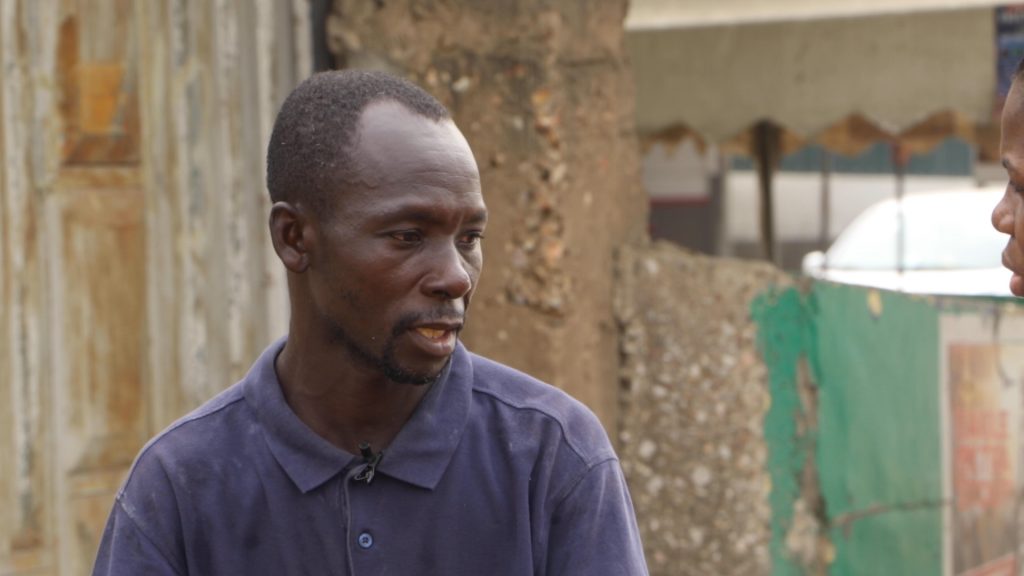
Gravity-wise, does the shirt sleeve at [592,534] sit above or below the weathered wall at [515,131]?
below

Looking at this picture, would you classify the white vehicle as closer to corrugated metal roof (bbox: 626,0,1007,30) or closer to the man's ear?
corrugated metal roof (bbox: 626,0,1007,30)

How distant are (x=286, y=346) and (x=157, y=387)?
1.80 m

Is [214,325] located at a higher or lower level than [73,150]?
lower

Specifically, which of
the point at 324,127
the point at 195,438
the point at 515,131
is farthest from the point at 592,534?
the point at 515,131

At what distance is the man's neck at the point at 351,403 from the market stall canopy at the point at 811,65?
6238 millimetres

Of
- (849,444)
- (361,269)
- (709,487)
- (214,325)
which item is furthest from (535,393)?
(849,444)

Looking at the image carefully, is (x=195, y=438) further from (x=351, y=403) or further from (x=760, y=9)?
(x=760, y=9)

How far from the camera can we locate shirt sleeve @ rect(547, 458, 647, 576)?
2082mm

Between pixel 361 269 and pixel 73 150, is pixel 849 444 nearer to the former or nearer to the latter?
pixel 73 150

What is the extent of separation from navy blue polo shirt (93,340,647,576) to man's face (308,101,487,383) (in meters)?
0.13

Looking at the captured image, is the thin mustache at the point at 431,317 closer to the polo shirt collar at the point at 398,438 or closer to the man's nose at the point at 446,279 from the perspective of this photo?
the man's nose at the point at 446,279

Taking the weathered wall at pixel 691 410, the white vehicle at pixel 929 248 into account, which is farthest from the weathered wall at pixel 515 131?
the white vehicle at pixel 929 248

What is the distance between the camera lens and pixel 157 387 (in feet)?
13.0

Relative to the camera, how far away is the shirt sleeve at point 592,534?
6.83 ft
